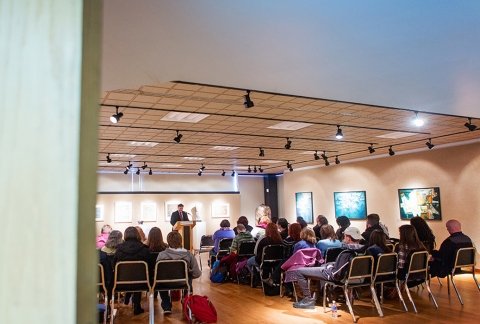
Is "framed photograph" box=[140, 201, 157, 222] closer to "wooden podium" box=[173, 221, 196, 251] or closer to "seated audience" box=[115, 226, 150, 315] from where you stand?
"wooden podium" box=[173, 221, 196, 251]

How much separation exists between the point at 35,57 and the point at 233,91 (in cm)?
441

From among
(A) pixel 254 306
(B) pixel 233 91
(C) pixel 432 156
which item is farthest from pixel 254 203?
(B) pixel 233 91

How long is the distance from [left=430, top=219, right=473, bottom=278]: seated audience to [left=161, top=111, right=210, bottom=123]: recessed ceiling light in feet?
14.3

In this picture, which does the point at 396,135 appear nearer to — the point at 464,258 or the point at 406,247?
the point at 464,258

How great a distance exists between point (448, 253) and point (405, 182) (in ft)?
17.2

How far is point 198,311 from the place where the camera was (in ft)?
16.7

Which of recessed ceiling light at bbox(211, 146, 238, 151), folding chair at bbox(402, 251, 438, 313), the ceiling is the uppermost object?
recessed ceiling light at bbox(211, 146, 238, 151)

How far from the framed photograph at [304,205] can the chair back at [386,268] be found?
9.00 meters

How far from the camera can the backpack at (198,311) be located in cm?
511

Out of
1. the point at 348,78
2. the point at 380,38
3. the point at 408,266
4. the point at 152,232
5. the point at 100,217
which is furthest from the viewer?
the point at 100,217

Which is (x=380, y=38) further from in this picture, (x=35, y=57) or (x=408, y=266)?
(x=408, y=266)

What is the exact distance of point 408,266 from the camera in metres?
5.59

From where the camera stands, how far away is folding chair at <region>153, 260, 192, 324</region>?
199 inches

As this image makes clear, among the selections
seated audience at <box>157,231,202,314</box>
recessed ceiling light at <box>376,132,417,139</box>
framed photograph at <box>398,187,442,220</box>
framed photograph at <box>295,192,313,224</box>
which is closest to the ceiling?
recessed ceiling light at <box>376,132,417,139</box>
